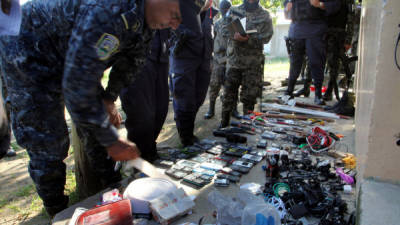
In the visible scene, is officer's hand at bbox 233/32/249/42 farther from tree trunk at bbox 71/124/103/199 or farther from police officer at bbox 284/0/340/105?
tree trunk at bbox 71/124/103/199

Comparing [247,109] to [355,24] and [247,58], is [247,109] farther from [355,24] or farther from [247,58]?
[355,24]

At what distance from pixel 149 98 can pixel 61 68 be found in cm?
103

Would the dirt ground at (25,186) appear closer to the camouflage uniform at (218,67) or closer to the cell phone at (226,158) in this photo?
the camouflage uniform at (218,67)

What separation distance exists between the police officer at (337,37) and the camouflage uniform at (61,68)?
4.53m

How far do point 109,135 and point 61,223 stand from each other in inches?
35.4

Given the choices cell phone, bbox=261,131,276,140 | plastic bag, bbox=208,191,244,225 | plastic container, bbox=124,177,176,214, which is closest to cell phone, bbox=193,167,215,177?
plastic container, bbox=124,177,176,214

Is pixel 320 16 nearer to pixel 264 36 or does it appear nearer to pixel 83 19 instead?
pixel 264 36

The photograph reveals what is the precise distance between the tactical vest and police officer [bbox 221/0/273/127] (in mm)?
920

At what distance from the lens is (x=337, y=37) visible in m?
5.29

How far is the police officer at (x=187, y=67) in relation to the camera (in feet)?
11.1

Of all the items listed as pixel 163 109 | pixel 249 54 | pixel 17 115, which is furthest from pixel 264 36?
pixel 17 115

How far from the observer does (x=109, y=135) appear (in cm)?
157

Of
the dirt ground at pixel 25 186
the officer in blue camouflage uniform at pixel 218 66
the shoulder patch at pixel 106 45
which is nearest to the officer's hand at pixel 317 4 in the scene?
the officer in blue camouflage uniform at pixel 218 66

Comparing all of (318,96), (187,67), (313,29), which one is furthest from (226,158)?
(313,29)
